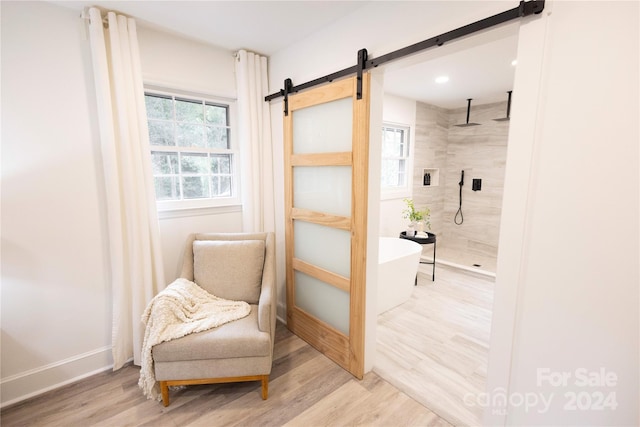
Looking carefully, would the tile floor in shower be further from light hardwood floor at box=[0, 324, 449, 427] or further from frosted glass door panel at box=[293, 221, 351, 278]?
light hardwood floor at box=[0, 324, 449, 427]

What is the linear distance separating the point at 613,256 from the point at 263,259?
2.01 metres

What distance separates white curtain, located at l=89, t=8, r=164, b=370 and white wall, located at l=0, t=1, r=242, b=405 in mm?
117

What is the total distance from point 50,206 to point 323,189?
184 centimetres

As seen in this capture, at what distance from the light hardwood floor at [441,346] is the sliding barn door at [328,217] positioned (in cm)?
41

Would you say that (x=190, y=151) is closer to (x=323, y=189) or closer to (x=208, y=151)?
(x=208, y=151)

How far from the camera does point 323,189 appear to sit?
228 cm

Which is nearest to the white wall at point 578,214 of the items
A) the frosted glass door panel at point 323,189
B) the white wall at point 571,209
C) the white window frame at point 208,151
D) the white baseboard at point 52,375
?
the white wall at point 571,209

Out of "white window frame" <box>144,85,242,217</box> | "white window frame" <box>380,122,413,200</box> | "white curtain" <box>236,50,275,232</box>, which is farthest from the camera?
"white window frame" <box>380,122,413,200</box>

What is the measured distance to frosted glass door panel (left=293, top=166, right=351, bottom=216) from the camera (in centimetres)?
211

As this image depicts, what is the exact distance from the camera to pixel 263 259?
2354mm

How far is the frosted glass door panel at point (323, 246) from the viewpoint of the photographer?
7.11 ft

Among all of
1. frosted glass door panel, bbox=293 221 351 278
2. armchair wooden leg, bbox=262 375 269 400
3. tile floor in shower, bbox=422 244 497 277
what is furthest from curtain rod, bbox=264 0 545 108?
tile floor in shower, bbox=422 244 497 277

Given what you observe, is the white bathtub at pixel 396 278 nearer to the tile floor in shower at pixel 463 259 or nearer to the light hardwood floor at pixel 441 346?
the light hardwood floor at pixel 441 346

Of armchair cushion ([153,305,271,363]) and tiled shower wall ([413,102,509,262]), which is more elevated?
tiled shower wall ([413,102,509,262])
